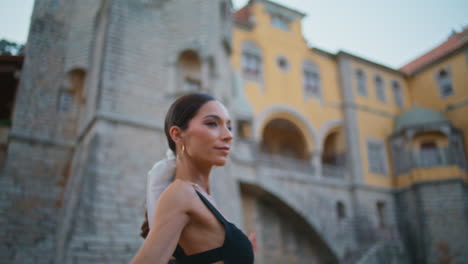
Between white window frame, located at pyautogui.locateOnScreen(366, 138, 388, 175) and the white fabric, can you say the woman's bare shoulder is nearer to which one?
the white fabric

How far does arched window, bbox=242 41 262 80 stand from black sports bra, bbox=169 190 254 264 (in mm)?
14946

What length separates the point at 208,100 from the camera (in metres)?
2.15

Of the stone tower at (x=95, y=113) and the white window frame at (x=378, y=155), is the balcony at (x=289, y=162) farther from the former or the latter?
the stone tower at (x=95, y=113)

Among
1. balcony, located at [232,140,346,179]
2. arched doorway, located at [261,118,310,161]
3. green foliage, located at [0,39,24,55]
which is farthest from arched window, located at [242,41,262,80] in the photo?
green foliage, located at [0,39,24,55]

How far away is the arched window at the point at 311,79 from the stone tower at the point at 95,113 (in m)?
7.42

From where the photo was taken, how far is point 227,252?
1.80 m

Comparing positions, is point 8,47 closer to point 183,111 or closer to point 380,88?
point 183,111

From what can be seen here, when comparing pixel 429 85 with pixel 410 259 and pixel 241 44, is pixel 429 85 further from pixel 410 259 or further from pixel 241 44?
pixel 241 44

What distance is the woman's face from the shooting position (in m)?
2.04

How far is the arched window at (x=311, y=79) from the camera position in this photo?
723 inches

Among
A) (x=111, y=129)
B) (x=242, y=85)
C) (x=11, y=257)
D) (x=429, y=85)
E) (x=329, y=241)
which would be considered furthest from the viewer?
(x=429, y=85)

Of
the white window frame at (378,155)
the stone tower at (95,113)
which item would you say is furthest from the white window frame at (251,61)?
the white window frame at (378,155)

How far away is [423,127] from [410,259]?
20.9 feet

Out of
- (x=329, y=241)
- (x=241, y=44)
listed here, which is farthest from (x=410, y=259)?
(x=241, y=44)
